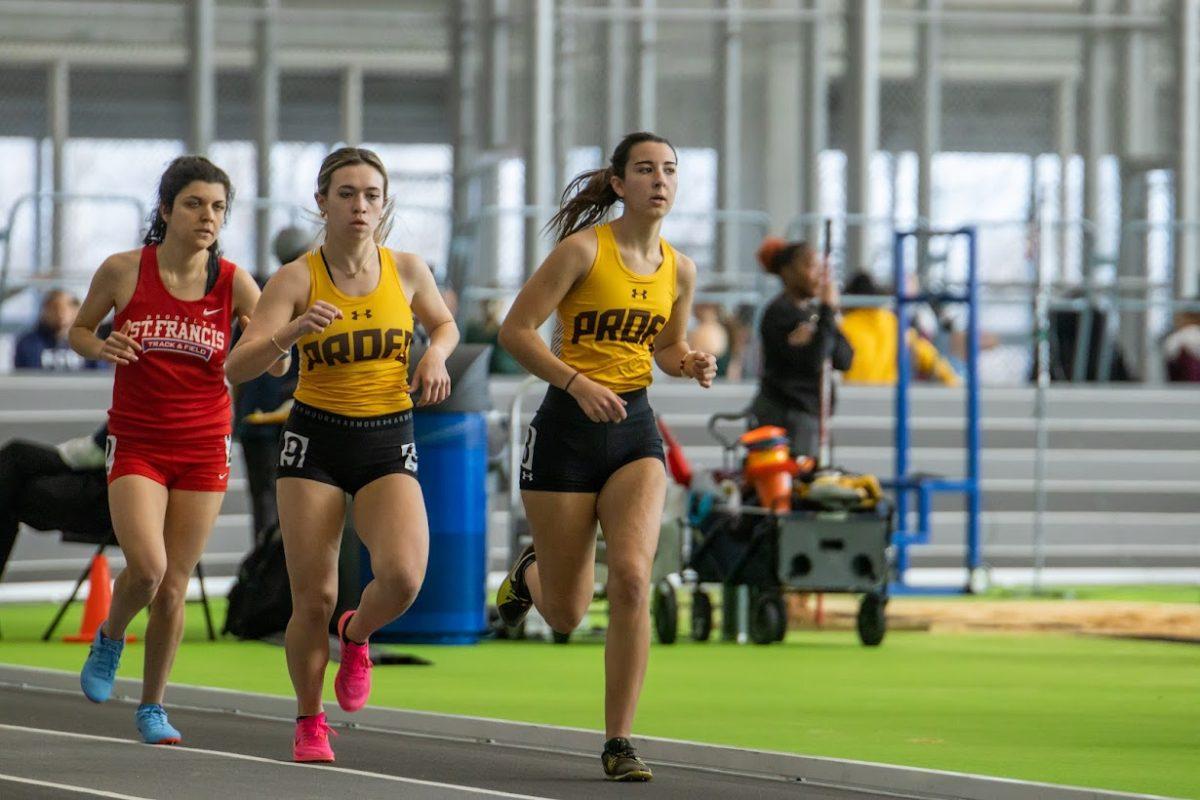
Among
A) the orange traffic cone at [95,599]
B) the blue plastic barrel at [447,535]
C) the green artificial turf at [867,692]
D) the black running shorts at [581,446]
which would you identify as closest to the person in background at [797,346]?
the green artificial turf at [867,692]

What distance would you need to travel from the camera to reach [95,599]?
13.8 m

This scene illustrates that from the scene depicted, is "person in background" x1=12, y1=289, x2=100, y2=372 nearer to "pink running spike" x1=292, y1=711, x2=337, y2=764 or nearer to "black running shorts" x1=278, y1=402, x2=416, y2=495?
"pink running spike" x1=292, y1=711, x2=337, y2=764

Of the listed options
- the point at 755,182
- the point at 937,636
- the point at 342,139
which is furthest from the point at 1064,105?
the point at 937,636

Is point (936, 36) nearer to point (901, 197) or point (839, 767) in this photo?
point (901, 197)

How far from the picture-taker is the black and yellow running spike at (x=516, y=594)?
8.87 metres

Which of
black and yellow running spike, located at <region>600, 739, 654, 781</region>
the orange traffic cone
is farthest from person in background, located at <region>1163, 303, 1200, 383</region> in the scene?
black and yellow running spike, located at <region>600, 739, 654, 781</region>

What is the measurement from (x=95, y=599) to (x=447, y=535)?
1.92 metres

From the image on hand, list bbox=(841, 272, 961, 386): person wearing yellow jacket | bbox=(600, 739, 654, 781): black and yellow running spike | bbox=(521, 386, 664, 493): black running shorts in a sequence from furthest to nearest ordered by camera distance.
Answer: bbox=(841, 272, 961, 386): person wearing yellow jacket
bbox=(521, 386, 664, 493): black running shorts
bbox=(600, 739, 654, 781): black and yellow running spike

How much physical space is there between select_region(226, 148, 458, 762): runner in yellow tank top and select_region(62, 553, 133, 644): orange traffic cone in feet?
18.7

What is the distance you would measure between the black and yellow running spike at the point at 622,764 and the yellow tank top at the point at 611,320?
1113 millimetres

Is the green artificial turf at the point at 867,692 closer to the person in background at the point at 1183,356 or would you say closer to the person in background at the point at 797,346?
the person in background at the point at 797,346

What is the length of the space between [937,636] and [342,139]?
984cm

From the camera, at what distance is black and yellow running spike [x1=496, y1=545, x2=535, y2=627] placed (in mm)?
8867

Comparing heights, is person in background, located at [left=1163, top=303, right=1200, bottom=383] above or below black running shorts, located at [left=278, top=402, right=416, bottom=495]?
above
